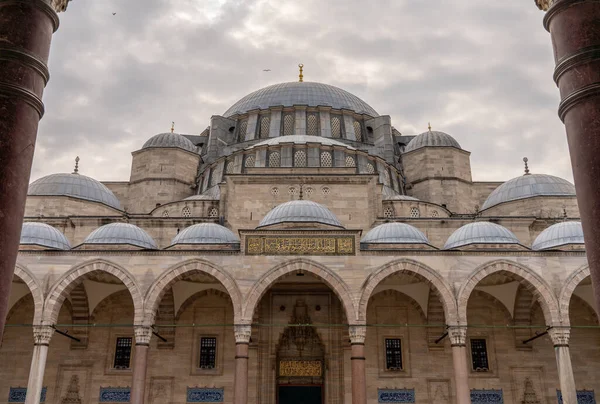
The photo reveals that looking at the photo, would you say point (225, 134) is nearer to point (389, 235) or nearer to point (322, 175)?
point (322, 175)

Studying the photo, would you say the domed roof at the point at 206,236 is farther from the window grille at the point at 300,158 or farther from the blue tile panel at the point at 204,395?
the window grille at the point at 300,158

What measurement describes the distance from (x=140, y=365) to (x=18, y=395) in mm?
5240

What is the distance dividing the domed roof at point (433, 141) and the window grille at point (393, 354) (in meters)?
10.5

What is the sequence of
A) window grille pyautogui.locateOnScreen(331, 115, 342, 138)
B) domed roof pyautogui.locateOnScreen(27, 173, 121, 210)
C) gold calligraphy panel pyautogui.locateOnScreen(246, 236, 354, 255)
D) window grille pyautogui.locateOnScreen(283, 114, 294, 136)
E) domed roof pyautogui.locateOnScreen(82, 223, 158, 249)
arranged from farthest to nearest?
window grille pyautogui.locateOnScreen(331, 115, 342, 138), window grille pyautogui.locateOnScreen(283, 114, 294, 136), domed roof pyautogui.locateOnScreen(27, 173, 121, 210), domed roof pyautogui.locateOnScreen(82, 223, 158, 249), gold calligraphy panel pyautogui.locateOnScreen(246, 236, 354, 255)

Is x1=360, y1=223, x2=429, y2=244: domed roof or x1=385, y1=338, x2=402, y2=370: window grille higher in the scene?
x1=360, y1=223, x2=429, y2=244: domed roof

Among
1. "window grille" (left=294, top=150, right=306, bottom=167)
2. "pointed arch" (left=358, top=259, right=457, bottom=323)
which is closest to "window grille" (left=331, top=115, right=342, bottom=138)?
"window grille" (left=294, top=150, right=306, bottom=167)

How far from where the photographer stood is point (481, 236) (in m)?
16.6

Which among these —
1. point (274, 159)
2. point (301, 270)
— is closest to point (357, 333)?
point (301, 270)

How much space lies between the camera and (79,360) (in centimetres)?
1752

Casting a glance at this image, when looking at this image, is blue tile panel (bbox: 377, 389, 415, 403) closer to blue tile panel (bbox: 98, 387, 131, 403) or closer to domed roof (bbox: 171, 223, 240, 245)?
domed roof (bbox: 171, 223, 240, 245)

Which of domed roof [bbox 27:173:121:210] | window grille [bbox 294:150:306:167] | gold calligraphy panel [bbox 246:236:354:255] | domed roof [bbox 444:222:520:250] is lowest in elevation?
gold calligraphy panel [bbox 246:236:354:255]

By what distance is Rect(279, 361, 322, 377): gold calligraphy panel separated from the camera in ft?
57.2

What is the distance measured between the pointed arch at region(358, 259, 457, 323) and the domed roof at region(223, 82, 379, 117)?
13.7 m

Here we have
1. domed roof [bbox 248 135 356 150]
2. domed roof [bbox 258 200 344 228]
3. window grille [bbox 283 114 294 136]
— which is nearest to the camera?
domed roof [bbox 258 200 344 228]
